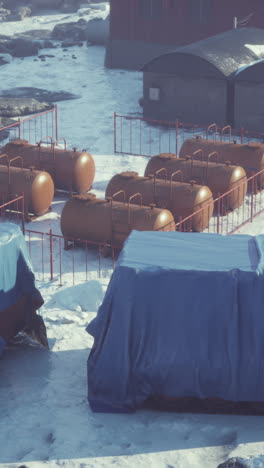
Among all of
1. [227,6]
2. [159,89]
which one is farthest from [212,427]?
[227,6]

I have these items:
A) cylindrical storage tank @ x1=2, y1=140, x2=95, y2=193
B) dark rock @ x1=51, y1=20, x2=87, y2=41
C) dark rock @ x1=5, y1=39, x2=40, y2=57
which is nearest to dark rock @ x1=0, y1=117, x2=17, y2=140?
cylindrical storage tank @ x1=2, y1=140, x2=95, y2=193

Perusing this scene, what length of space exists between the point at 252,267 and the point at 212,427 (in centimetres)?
243

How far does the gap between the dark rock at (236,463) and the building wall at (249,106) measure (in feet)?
62.6

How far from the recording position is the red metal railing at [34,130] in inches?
1126

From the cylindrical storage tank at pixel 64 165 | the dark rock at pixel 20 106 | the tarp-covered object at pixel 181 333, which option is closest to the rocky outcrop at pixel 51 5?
the dark rock at pixel 20 106

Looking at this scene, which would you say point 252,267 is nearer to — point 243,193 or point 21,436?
point 21,436

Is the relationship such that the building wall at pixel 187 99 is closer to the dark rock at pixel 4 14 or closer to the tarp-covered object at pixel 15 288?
the tarp-covered object at pixel 15 288

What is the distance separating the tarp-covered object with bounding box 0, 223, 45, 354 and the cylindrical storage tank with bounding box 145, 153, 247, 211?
8201 millimetres

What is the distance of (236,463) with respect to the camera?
10.8 metres

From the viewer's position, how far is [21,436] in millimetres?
12023

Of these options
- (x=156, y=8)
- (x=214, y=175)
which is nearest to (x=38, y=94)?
(x=156, y=8)

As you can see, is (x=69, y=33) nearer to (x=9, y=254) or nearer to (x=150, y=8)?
(x=150, y=8)

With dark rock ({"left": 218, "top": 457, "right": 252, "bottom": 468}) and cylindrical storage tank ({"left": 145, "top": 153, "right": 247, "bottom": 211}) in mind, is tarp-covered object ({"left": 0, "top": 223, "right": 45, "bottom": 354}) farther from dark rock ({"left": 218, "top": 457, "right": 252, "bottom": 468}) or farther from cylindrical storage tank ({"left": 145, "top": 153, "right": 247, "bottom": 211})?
cylindrical storage tank ({"left": 145, "top": 153, "right": 247, "bottom": 211})

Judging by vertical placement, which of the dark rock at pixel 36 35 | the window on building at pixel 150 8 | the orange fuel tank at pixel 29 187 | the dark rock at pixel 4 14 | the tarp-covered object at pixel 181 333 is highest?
the window on building at pixel 150 8
